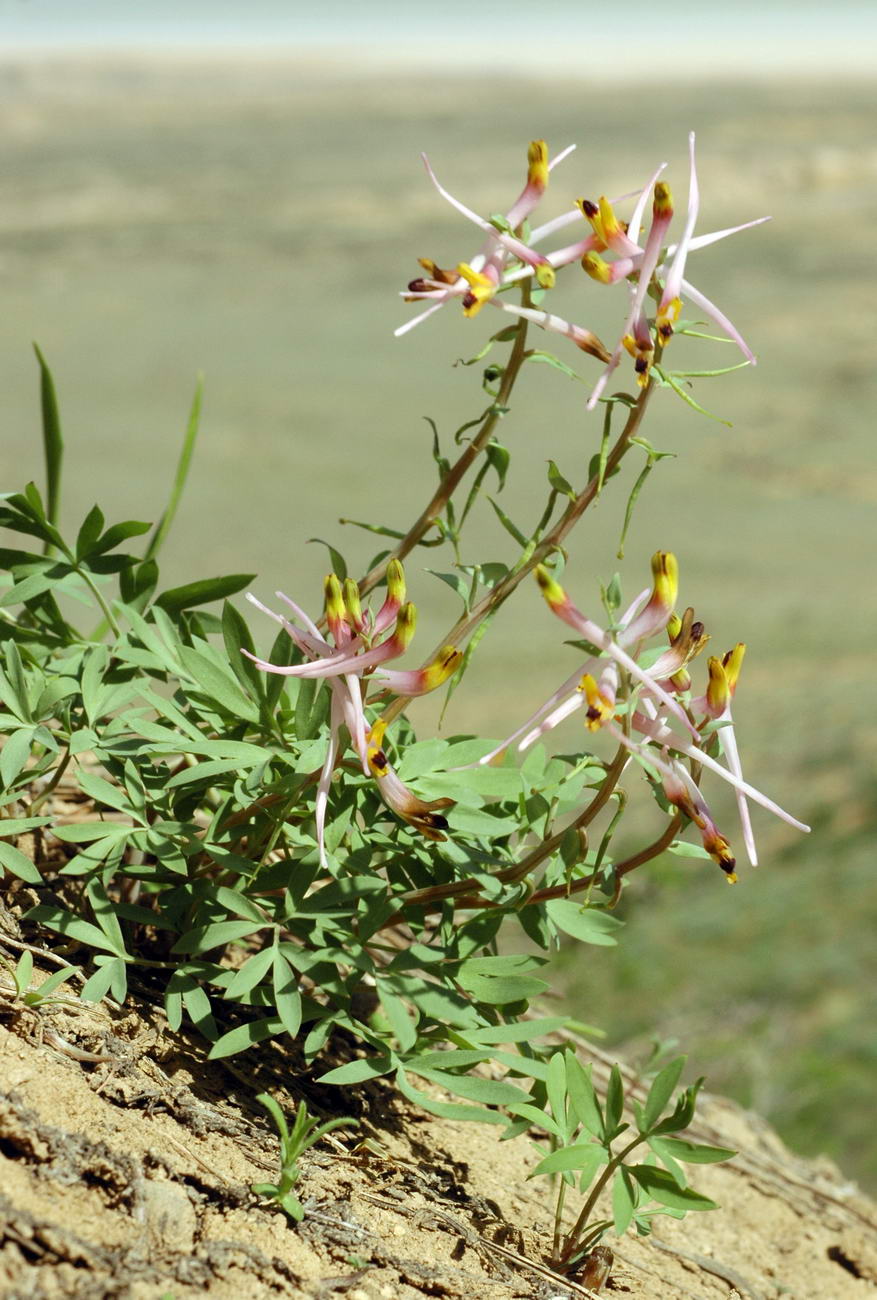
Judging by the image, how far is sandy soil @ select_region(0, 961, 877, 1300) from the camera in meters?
1.30

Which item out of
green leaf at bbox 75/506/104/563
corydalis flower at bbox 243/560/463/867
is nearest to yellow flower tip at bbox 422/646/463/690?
corydalis flower at bbox 243/560/463/867

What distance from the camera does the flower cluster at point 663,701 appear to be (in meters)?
1.32

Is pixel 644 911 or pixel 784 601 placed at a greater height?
pixel 644 911

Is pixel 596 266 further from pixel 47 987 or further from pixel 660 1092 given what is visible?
pixel 47 987

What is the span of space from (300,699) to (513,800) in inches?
12.3

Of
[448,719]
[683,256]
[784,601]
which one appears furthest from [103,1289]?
[784,601]

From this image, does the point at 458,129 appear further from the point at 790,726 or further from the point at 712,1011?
the point at 712,1011

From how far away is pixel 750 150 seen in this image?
40.4m

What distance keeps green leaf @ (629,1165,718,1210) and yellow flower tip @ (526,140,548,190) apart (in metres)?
1.21

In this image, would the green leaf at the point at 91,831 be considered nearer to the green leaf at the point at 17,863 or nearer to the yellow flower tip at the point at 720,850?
the green leaf at the point at 17,863

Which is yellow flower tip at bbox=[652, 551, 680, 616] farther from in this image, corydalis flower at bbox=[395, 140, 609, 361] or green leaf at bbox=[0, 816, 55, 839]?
green leaf at bbox=[0, 816, 55, 839]

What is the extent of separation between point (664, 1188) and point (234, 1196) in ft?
1.68

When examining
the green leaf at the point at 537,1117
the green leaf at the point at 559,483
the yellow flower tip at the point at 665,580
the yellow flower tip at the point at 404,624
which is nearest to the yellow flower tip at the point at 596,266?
the green leaf at the point at 559,483

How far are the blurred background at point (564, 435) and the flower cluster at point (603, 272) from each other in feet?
4.48
